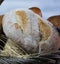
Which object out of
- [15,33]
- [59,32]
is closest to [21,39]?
[15,33]

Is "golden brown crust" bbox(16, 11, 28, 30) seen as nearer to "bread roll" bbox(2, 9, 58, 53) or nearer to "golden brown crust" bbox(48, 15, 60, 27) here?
"bread roll" bbox(2, 9, 58, 53)

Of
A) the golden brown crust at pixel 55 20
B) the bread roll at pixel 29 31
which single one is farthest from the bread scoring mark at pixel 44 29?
the golden brown crust at pixel 55 20

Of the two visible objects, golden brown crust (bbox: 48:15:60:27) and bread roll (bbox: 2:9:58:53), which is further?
golden brown crust (bbox: 48:15:60:27)

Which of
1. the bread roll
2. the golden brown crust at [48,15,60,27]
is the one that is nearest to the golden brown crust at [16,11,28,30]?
the bread roll

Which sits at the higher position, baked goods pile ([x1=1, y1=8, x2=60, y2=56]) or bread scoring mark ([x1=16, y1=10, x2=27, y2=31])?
bread scoring mark ([x1=16, y1=10, x2=27, y2=31])

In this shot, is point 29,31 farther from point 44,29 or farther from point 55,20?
point 55,20

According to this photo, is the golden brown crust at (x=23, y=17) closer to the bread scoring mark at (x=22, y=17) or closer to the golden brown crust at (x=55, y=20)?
the bread scoring mark at (x=22, y=17)

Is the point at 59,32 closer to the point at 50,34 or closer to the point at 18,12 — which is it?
the point at 50,34
